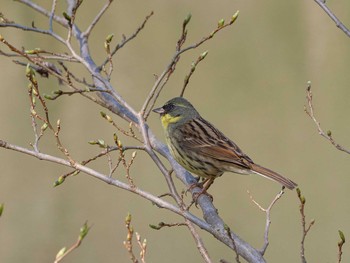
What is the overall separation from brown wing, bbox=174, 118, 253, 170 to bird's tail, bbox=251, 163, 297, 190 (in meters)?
0.05

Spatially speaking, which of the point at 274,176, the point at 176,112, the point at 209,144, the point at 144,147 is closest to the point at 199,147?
the point at 209,144

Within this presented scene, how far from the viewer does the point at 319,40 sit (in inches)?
177

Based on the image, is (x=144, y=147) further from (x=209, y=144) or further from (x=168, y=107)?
(x=168, y=107)

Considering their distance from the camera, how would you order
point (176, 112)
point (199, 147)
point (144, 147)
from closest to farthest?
point (144, 147), point (199, 147), point (176, 112)

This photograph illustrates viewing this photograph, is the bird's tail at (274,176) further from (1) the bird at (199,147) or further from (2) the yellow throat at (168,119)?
(2) the yellow throat at (168,119)

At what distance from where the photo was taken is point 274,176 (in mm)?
2555

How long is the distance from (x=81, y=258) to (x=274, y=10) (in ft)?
5.78

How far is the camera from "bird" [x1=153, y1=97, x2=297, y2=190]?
9.13ft

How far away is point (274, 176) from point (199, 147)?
1.35 feet

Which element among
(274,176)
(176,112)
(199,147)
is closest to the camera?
(274,176)

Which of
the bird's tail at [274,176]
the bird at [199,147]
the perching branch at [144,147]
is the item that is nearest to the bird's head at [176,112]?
the bird at [199,147]

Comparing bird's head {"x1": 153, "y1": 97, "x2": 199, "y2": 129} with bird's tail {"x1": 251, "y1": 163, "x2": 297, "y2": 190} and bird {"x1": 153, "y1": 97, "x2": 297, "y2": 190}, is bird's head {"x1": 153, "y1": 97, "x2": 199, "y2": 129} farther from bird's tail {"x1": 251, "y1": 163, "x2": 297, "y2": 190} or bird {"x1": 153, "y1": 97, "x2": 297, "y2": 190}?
bird's tail {"x1": 251, "y1": 163, "x2": 297, "y2": 190}

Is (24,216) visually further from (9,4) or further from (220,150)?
(220,150)

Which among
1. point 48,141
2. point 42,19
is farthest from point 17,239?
point 42,19
